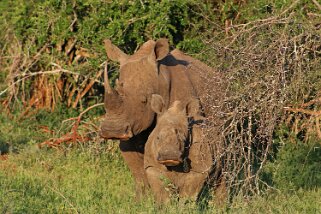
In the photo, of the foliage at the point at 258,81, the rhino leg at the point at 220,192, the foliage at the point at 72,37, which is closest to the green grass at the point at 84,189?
the rhino leg at the point at 220,192

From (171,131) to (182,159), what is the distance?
0.84ft

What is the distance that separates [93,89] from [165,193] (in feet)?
17.7

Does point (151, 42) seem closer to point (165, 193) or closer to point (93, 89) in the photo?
point (165, 193)

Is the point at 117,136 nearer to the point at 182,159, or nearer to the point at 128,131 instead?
the point at 128,131

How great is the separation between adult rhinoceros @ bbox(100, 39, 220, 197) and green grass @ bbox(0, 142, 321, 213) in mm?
505

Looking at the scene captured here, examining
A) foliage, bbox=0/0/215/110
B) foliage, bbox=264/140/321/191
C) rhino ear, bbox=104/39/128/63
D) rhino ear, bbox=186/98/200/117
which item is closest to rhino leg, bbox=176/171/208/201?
rhino ear, bbox=186/98/200/117

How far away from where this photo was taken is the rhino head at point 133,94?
321 inches

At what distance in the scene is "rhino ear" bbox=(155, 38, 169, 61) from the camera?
882cm

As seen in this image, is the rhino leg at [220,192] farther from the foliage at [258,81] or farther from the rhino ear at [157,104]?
the rhino ear at [157,104]

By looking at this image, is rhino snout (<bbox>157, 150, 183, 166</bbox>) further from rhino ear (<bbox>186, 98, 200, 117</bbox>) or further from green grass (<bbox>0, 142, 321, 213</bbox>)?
rhino ear (<bbox>186, 98, 200, 117</bbox>)

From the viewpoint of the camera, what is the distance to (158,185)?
7.72 meters

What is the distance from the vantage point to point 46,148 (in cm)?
1091

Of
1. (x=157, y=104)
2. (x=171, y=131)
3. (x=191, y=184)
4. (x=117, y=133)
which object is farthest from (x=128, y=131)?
(x=191, y=184)

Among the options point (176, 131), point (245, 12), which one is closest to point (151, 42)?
point (176, 131)
